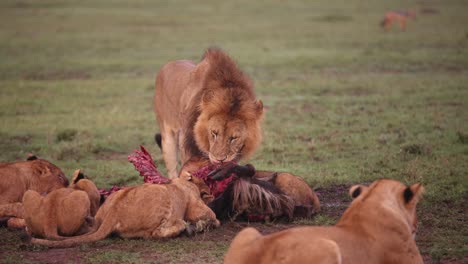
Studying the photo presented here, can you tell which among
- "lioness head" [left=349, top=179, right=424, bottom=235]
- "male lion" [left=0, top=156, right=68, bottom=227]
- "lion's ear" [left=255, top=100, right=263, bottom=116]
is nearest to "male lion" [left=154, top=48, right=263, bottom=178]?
"lion's ear" [left=255, top=100, right=263, bottom=116]

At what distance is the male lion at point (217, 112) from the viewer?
611 cm

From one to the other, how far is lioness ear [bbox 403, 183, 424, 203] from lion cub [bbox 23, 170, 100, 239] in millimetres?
2059

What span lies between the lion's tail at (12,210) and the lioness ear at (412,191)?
274 centimetres

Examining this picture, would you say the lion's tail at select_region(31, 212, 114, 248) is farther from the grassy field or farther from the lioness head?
the lioness head

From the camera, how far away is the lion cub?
4953 mm

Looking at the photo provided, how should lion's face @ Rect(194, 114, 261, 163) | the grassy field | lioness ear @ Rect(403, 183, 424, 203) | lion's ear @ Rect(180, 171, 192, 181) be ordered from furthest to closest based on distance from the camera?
the grassy field
lion's face @ Rect(194, 114, 261, 163)
lion's ear @ Rect(180, 171, 192, 181)
lioness ear @ Rect(403, 183, 424, 203)

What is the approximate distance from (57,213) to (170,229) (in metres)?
0.71

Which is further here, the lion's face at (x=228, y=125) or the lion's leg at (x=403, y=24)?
the lion's leg at (x=403, y=24)

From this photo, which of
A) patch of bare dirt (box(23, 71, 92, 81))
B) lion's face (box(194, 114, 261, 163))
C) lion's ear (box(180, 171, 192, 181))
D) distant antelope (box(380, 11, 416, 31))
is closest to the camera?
lion's ear (box(180, 171, 192, 181))

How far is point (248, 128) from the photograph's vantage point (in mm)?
6215

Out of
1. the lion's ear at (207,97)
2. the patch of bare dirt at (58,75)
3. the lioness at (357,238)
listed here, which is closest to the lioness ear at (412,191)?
the lioness at (357,238)

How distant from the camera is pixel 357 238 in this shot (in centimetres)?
386

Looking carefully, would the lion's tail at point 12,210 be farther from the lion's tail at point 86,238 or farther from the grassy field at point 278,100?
the lion's tail at point 86,238

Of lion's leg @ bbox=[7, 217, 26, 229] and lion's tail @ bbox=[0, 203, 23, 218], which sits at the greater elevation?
lion's tail @ bbox=[0, 203, 23, 218]
